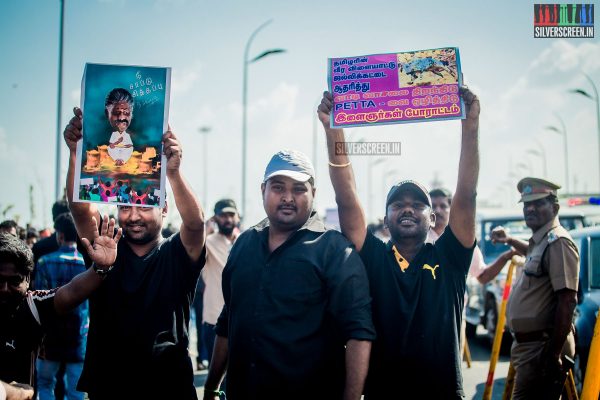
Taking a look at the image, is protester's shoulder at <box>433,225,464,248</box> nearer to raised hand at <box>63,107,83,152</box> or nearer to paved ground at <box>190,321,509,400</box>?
raised hand at <box>63,107,83,152</box>

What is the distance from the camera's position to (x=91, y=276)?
288 cm

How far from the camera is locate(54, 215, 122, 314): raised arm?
9.30ft

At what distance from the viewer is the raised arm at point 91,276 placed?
9.30 ft

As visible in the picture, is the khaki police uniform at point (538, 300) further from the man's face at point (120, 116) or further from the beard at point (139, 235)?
the man's face at point (120, 116)

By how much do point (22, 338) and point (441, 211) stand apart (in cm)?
403

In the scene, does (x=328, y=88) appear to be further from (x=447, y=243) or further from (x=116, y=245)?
(x=116, y=245)

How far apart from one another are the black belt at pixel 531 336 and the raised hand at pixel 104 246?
311cm

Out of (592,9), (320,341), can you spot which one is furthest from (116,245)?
(592,9)

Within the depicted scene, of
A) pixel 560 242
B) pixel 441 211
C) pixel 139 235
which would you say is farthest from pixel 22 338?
pixel 441 211

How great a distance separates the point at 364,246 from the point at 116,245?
1344 mm

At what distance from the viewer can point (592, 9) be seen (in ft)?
16.6

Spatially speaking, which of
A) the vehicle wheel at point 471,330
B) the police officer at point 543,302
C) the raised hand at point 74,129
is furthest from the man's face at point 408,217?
the vehicle wheel at point 471,330

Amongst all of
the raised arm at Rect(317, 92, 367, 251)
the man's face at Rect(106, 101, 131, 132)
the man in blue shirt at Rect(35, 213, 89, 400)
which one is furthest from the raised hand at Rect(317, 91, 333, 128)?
the man in blue shirt at Rect(35, 213, 89, 400)

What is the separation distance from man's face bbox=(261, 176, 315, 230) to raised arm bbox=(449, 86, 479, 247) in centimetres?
81
